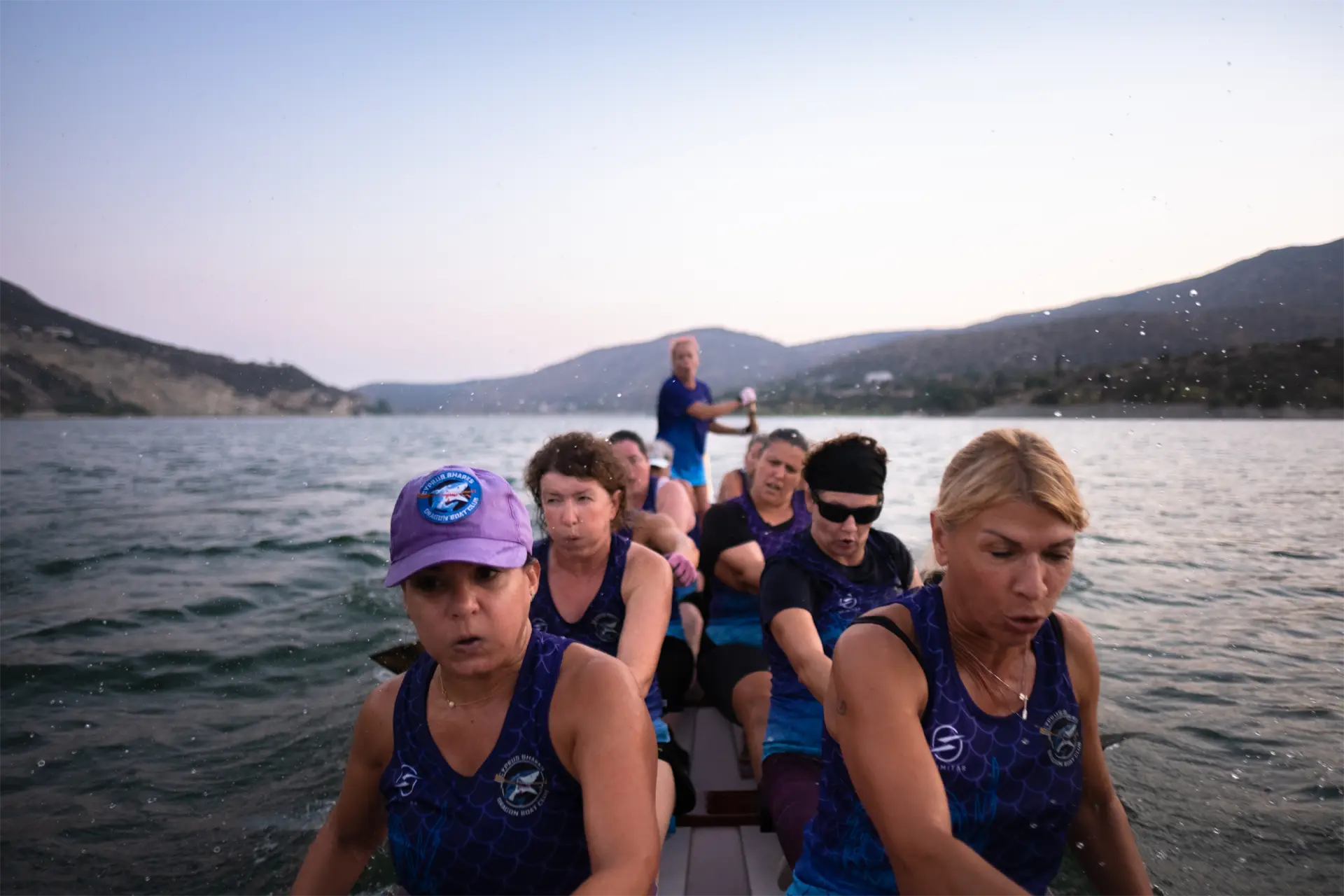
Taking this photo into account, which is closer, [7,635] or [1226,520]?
[7,635]

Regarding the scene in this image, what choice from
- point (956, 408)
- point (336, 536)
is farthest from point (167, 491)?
point (956, 408)

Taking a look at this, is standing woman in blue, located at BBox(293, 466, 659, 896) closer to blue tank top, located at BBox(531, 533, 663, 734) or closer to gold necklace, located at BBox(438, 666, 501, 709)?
gold necklace, located at BBox(438, 666, 501, 709)

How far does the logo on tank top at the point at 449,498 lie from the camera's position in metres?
1.78

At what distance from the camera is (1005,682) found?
1.91 metres

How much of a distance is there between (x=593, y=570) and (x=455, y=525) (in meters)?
1.80

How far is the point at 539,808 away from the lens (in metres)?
1.83

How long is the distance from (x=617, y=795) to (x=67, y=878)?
4378 millimetres

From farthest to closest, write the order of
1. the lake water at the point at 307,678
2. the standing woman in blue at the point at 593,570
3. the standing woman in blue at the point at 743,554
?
the standing woman in blue at the point at 743,554
the lake water at the point at 307,678
the standing woman in blue at the point at 593,570

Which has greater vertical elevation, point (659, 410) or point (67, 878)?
point (659, 410)

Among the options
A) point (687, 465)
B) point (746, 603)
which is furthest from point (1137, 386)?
point (746, 603)

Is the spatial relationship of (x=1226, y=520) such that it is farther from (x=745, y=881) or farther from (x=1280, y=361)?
(x=745, y=881)

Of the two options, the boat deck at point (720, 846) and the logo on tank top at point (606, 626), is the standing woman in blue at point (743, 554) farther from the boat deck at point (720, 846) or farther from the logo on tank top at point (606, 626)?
the logo on tank top at point (606, 626)

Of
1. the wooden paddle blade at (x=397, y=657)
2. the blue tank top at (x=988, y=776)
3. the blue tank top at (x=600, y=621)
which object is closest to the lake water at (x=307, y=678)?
the wooden paddle blade at (x=397, y=657)

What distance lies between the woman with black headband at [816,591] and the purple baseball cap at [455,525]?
1.60 m
